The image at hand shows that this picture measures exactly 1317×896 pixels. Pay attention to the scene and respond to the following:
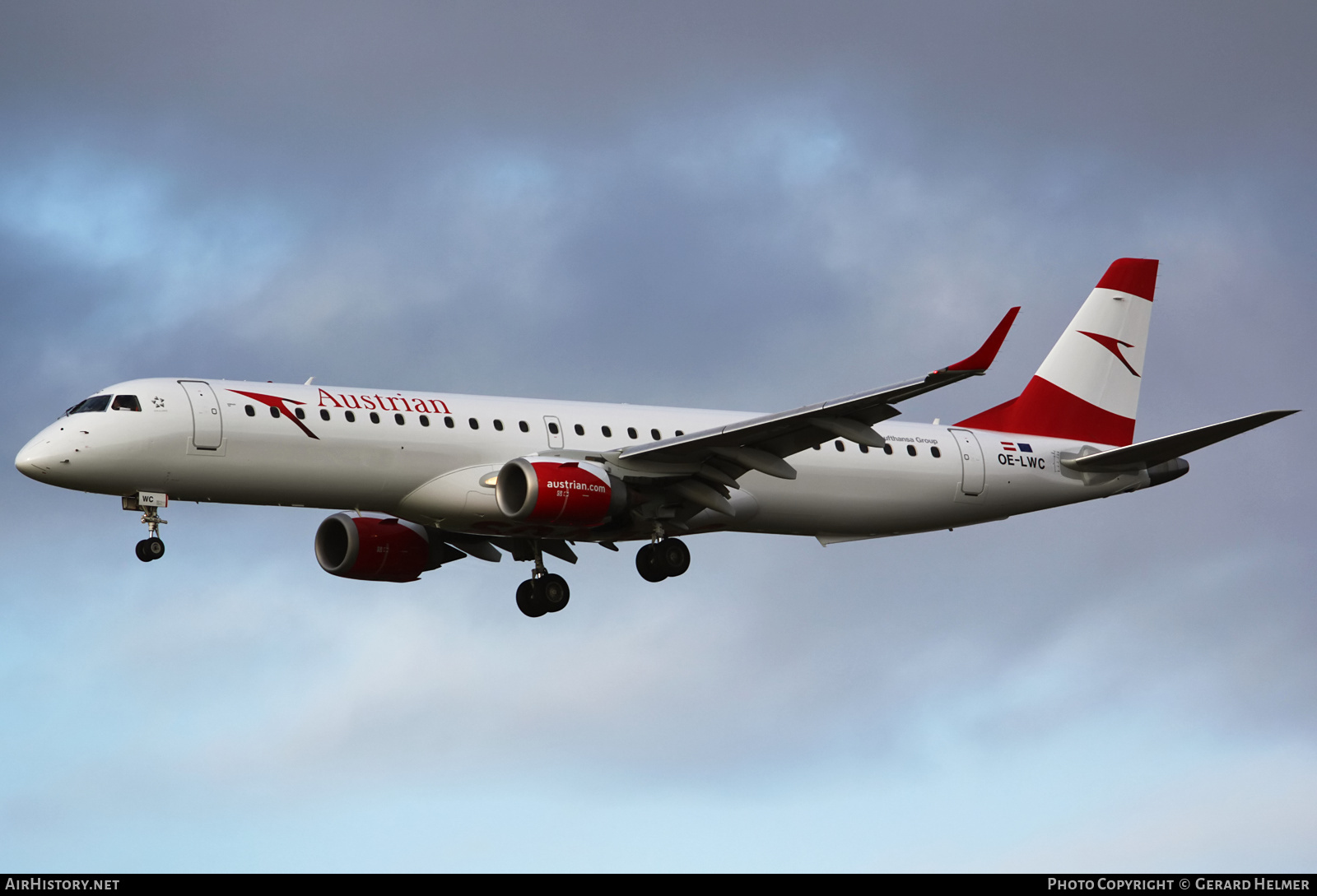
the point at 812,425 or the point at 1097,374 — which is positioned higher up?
the point at 1097,374

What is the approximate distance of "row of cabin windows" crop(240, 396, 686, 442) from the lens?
42188 millimetres

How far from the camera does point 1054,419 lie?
171 feet

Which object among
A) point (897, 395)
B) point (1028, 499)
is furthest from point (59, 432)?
point (1028, 499)

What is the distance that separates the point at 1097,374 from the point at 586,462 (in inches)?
644

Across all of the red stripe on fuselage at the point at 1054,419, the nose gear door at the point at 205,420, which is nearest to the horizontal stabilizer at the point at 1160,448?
the red stripe on fuselage at the point at 1054,419

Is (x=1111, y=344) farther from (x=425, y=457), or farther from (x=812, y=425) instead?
(x=425, y=457)

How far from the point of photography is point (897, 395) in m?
40.7

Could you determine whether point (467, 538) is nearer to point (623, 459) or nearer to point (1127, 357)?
point (623, 459)

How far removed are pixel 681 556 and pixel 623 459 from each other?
3.36 metres

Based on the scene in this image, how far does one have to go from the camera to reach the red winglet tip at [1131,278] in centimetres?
5475

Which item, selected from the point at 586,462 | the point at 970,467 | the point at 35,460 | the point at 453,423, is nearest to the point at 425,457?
the point at 453,423

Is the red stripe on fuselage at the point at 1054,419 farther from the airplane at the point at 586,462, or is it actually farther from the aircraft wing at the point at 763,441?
the aircraft wing at the point at 763,441

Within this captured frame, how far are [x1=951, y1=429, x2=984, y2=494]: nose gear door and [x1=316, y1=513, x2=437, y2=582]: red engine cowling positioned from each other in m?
13.6
